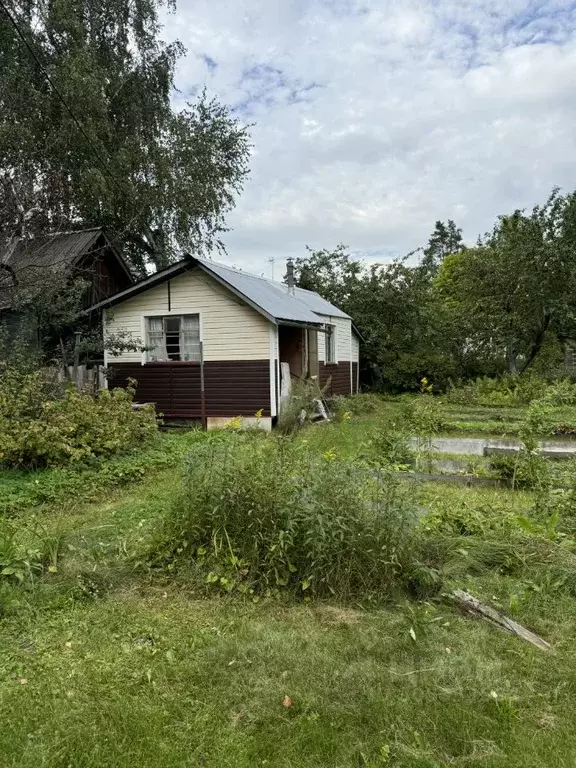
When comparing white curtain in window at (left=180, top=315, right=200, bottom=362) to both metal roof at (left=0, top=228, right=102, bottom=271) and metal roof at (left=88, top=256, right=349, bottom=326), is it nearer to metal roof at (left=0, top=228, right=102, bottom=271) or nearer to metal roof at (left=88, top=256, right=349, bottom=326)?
metal roof at (left=88, top=256, right=349, bottom=326)

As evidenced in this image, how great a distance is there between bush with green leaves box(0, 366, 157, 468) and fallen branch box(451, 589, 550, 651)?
4.92 meters

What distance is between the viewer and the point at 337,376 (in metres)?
15.6

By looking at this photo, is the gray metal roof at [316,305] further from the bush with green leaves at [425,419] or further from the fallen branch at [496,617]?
the fallen branch at [496,617]

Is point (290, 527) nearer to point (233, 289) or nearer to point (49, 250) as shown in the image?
Answer: point (233, 289)

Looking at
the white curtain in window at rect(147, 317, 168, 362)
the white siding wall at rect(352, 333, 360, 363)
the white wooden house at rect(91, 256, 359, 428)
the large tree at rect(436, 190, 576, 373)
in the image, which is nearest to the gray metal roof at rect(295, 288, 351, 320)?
the white siding wall at rect(352, 333, 360, 363)

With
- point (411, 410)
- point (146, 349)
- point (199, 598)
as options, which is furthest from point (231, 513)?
point (146, 349)

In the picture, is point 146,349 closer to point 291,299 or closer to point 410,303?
point 291,299

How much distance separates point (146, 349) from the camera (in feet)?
37.9

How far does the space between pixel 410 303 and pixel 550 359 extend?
609 centimetres

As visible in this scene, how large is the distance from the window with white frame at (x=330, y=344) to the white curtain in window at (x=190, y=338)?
15.2ft

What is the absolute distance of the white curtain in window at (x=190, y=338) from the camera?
1141 cm

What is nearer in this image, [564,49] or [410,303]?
[564,49]

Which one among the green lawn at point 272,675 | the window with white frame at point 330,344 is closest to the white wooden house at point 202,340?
the window with white frame at point 330,344

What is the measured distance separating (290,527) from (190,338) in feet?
28.0
